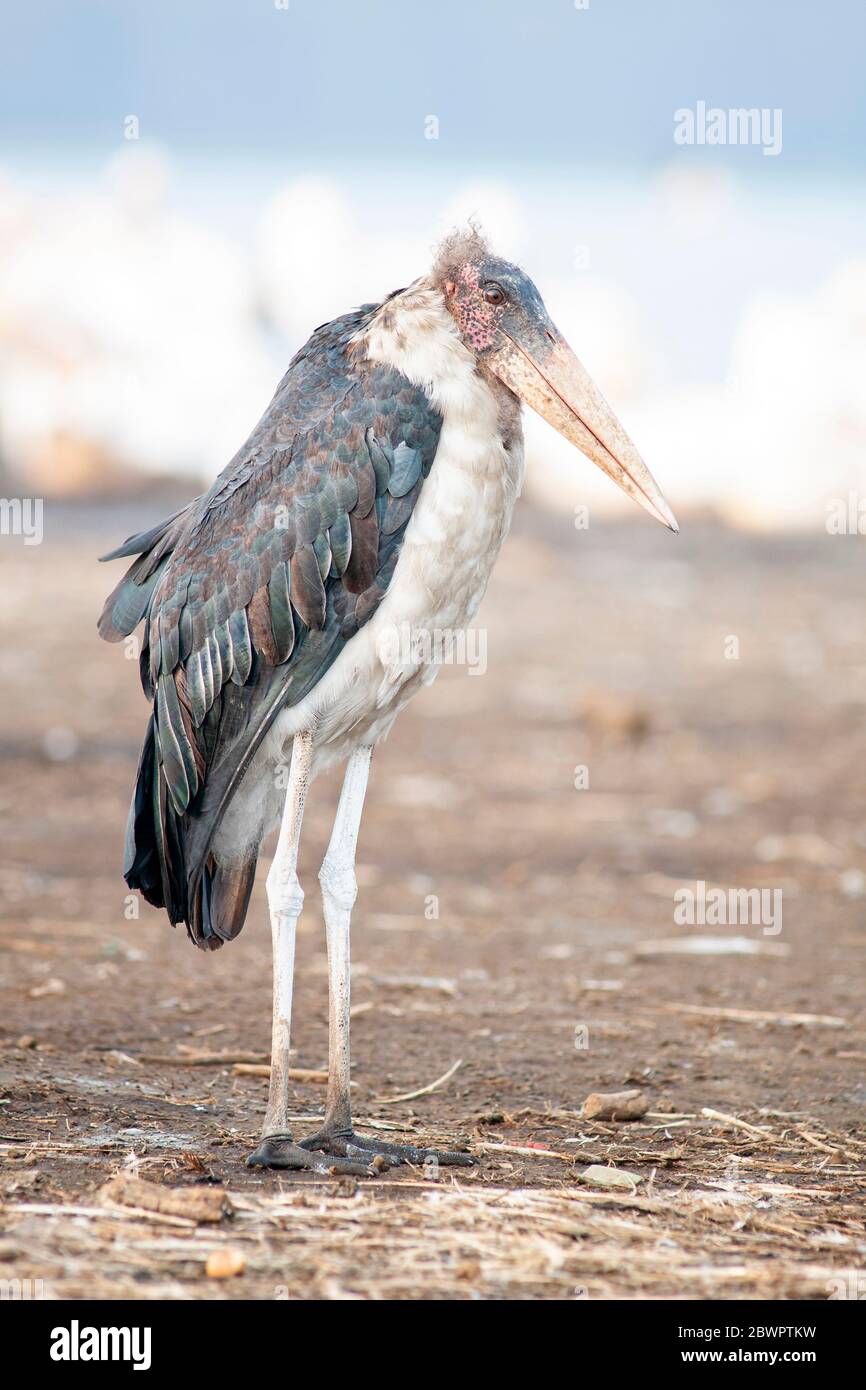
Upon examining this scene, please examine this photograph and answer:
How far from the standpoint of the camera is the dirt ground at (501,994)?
136 inches

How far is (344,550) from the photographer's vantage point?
4.09 metres

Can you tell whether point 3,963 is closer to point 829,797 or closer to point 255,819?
point 255,819

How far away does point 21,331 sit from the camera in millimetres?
20547

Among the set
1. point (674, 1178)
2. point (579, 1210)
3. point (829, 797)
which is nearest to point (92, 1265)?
point (579, 1210)

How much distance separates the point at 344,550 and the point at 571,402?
2.19ft

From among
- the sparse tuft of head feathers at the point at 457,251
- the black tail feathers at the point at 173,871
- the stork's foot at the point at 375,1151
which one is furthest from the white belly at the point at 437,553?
the stork's foot at the point at 375,1151

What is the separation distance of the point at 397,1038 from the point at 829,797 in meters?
5.03

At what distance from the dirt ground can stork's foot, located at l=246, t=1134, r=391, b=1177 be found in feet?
0.26

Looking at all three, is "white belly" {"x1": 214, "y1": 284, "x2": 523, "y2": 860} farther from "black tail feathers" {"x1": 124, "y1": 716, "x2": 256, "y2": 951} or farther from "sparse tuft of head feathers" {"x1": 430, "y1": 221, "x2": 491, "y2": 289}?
"black tail feathers" {"x1": 124, "y1": 716, "x2": 256, "y2": 951}

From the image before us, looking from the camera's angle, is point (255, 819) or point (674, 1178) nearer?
point (674, 1178)

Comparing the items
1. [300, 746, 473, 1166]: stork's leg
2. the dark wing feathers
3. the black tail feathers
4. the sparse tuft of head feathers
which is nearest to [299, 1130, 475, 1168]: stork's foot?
Result: [300, 746, 473, 1166]: stork's leg
